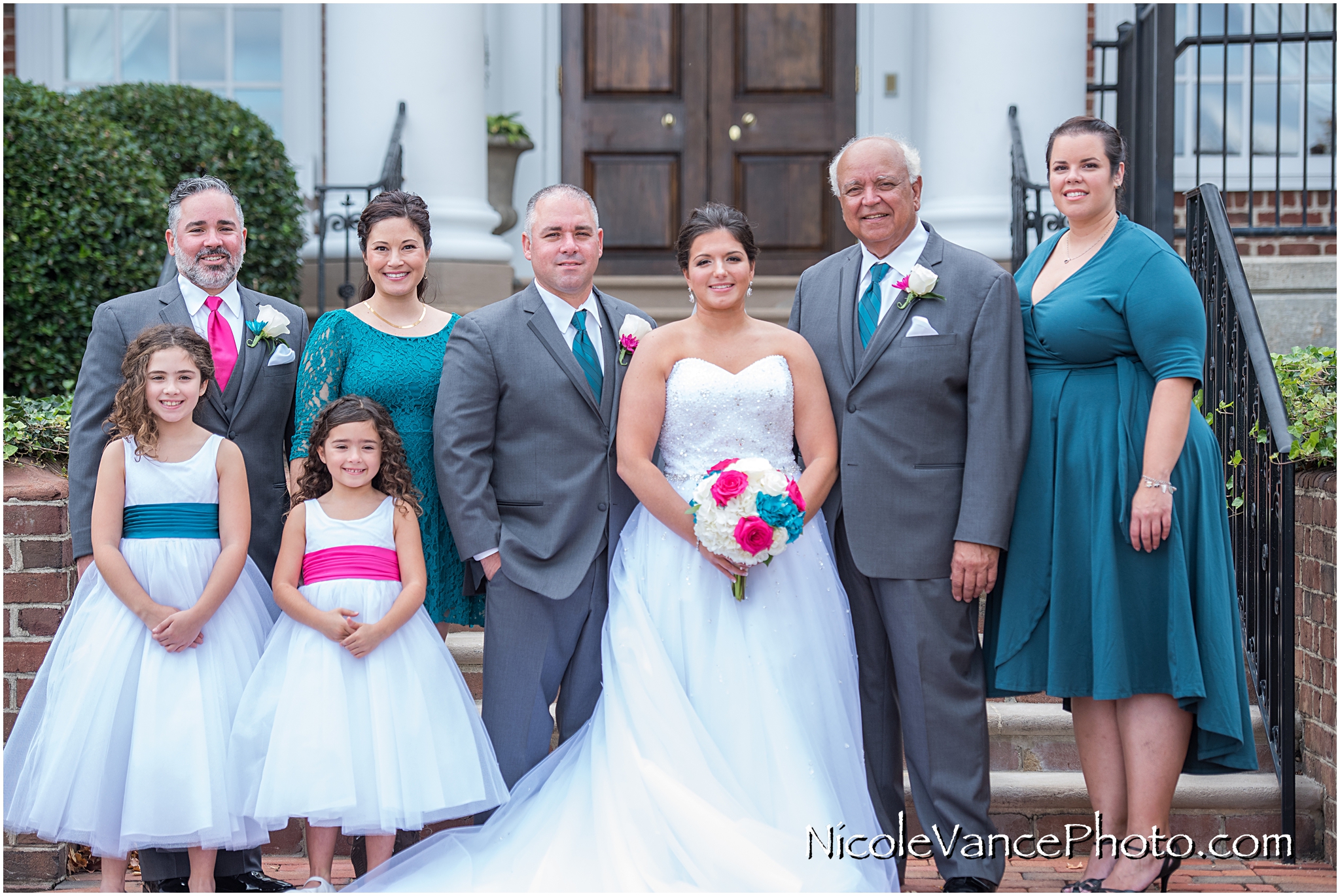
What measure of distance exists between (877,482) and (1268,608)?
5.64ft

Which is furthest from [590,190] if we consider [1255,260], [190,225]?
[190,225]

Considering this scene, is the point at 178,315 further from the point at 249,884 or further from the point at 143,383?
the point at 249,884

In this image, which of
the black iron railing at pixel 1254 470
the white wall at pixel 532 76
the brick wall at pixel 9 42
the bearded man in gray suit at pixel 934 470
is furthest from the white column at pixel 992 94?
the brick wall at pixel 9 42

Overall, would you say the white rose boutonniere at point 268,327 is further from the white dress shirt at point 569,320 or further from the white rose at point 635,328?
the white rose at point 635,328

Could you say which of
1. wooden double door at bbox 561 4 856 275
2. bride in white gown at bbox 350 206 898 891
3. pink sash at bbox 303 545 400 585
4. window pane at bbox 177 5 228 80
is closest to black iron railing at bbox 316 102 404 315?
wooden double door at bbox 561 4 856 275

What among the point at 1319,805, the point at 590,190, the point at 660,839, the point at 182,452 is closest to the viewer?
the point at 660,839

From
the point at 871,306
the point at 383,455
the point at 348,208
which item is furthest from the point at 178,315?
the point at 348,208

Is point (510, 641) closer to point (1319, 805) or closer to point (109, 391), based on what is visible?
point (109, 391)

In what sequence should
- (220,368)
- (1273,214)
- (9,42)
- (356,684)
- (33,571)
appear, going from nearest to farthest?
(356,684)
(220,368)
(33,571)
(1273,214)
(9,42)

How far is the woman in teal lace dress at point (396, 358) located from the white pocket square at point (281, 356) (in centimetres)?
9

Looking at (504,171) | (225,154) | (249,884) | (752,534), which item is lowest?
(249,884)

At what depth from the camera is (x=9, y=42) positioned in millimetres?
8875

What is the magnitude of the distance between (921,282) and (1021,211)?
369 cm

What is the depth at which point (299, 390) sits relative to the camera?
366 centimetres
